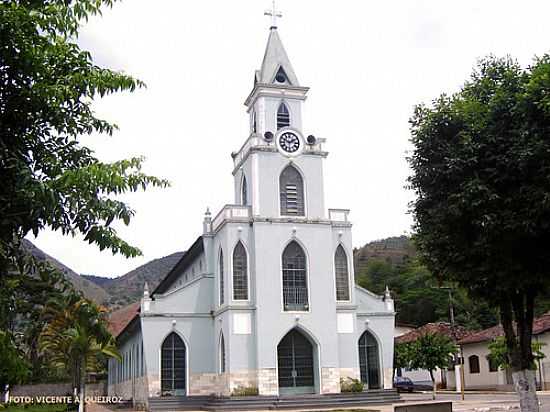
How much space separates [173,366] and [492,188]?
85.1 feet

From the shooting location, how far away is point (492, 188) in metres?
13.6

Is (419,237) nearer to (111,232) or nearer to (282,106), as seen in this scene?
(111,232)

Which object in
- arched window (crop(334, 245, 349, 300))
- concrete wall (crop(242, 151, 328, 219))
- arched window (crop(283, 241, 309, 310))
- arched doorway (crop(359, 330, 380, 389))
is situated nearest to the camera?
arched window (crop(283, 241, 309, 310))

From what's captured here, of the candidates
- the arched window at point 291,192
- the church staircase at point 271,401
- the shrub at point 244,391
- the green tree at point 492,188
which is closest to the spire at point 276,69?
the arched window at point 291,192

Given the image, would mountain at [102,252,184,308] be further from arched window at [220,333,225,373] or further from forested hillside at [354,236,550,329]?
arched window at [220,333,225,373]

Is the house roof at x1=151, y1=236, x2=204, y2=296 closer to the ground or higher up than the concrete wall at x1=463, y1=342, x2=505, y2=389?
higher up

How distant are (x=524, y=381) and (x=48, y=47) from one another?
13404 mm

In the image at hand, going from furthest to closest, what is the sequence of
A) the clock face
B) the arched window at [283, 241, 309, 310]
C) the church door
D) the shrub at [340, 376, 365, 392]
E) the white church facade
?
the clock face, the arched window at [283, 241, 309, 310], the church door, the shrub at [340, 376, 365, 392], the white church facade

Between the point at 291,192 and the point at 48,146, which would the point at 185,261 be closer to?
the point at 291,192

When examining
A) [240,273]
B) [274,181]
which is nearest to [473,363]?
[240,273]

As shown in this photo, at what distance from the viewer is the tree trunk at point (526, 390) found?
1558 cm

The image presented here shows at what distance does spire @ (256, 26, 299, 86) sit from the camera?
39.5m

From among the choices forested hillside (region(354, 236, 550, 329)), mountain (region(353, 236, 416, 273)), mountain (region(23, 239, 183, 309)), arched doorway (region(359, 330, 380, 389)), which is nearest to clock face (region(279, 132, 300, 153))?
arched doorway (region(359, 330, 380, 389))

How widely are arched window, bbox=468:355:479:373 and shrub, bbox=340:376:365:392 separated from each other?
15.9 m
